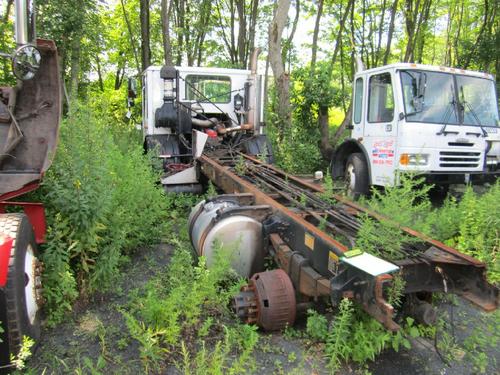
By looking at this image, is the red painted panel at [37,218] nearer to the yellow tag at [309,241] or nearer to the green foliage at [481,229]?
the yellow tag at [309,241]

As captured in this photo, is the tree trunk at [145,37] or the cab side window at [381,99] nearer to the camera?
the cab side window at [381,99]

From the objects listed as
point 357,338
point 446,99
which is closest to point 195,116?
point 446,99

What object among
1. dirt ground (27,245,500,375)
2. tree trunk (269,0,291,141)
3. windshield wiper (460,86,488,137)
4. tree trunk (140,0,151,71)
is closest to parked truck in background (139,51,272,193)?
tree trunk (269,0,291,141)

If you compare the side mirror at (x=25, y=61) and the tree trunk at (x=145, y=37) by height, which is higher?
the tree trunk at (x=145, y=37)

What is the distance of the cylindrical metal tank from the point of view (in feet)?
12.6

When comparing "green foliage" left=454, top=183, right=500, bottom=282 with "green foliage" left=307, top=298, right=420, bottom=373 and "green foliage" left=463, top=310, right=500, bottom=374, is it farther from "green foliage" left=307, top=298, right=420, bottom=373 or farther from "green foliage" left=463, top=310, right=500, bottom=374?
"green foliage" left=307, top=298, right=420, bottom=373

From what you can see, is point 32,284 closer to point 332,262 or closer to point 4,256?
point 4,256

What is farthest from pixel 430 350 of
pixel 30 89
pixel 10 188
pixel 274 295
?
pixel 30 89

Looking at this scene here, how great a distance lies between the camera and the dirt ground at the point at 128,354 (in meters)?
2.72

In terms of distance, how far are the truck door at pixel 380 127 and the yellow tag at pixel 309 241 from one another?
13.7ft

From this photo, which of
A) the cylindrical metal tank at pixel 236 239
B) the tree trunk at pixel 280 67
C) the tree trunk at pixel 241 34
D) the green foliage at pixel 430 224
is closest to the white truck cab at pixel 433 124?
the green foliage at pixel 430 224

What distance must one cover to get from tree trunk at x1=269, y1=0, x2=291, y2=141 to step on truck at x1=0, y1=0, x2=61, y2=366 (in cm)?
811

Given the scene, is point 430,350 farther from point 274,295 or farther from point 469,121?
point 469,121

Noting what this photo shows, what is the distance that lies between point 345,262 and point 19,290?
1.97 metres
